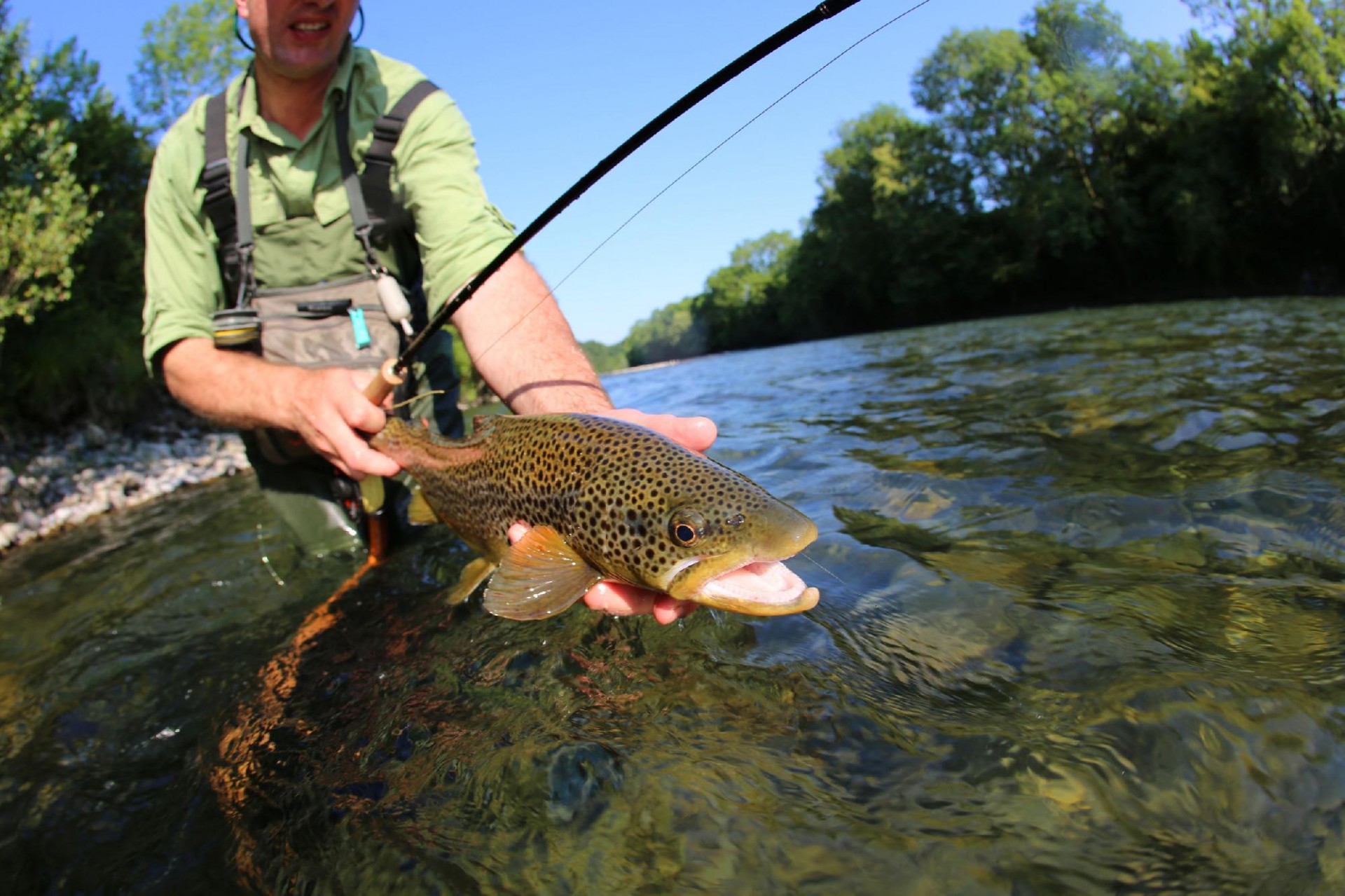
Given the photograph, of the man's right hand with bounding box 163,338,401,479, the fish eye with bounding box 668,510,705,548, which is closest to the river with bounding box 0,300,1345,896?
the fish eye with bounding box 668,510,705,548

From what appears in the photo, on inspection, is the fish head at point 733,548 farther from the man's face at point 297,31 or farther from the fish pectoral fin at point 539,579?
the man's face at point 297,31

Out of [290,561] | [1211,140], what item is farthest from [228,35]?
[1211,140]

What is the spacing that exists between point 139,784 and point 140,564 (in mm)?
→ 6100

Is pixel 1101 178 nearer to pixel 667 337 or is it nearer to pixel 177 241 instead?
pixel 177 241

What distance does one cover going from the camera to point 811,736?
7.34 ft

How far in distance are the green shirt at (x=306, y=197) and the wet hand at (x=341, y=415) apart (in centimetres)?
100

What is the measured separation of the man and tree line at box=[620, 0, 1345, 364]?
1293cm

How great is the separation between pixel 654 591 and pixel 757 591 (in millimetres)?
491

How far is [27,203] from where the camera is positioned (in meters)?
18.7

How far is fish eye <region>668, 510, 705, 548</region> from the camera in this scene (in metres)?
2.26

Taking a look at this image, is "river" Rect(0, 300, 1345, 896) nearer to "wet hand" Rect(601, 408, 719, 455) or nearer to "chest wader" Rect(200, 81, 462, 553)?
"wet hand" Rect(601, 408, 719, 455)

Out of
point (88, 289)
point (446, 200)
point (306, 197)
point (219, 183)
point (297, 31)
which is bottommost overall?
point (446, 200)

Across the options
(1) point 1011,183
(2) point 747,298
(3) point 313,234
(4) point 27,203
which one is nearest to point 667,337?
(2) point 747,298

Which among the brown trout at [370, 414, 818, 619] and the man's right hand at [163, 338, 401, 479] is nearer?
the brown trout at [370, 414, 818, 619]
